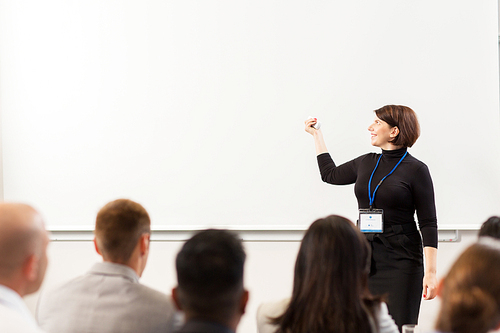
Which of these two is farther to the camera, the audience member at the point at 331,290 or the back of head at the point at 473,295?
the audience member at the point at 331,290

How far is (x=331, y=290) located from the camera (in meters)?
1.15

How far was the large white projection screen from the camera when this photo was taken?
3.00 meters

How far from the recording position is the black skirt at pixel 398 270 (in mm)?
2215

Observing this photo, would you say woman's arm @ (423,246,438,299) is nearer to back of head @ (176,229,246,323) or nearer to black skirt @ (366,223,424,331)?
black skirt @ (366,223,424,331)

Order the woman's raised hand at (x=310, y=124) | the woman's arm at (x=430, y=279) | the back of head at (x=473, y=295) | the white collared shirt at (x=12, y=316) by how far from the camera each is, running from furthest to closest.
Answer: the woman's raised hand at (x=310, y=124) → the woman's arm at (x=430, y=279) → the white collared shirt at (x=12, y=316) → the back of head at (x=473, y=295)

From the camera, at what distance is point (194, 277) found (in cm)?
97

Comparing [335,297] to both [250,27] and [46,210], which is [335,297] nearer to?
[250,27]

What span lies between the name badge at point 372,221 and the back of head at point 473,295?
1.39 meters

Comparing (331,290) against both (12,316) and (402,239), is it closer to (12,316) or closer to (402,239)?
(12,316)

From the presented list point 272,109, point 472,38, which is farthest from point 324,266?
point 472,38

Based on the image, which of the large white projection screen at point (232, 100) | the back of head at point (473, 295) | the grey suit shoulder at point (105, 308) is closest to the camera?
the back of head at point (473, 295)

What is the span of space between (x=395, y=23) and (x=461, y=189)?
3.91ft

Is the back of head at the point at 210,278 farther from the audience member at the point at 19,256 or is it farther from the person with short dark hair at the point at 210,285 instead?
the audience member at the point at 19,256

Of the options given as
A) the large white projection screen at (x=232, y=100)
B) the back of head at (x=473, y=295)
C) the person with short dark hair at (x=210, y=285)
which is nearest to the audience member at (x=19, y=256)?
the person with short dark hair at (x=210, y=285)
